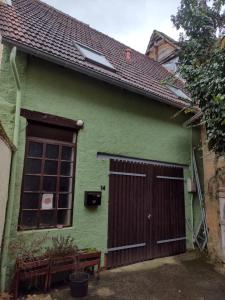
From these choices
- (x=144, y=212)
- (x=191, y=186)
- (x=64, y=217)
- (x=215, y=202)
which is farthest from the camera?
(x=191, y=186)

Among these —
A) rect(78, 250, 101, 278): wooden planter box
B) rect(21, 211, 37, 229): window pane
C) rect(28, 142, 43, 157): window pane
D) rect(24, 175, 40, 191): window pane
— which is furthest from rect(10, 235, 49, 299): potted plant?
rect(28, 142, 43, 157): window pane

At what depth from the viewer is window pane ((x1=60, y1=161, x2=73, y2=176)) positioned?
17.6 feet

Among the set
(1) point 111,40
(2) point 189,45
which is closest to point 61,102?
(2) point 189,45

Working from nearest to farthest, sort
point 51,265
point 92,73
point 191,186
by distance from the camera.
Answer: point 51,265 < point 92,73 < point 191,186

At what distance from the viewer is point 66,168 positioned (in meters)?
5.43

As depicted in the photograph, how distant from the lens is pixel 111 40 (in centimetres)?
1062

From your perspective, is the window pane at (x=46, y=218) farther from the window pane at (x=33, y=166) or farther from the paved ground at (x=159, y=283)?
the paved ground at (x=159, y=283)

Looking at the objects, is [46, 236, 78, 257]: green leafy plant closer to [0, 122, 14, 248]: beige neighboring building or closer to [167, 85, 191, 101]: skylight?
[0, 122, 14, 248]: beige neighboring building

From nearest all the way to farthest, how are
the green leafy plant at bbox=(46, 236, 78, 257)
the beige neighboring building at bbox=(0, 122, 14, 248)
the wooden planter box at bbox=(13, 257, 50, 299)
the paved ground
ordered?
the beige neighboring building at bbox=(0, 122, 14, 248)
the wooden planter box at bbox=(13, 257, 50, 299)
the paved ground
the green leafy plant at bbox=(46, 236, 78, 257)

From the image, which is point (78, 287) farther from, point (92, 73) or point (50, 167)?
point (92, 73)

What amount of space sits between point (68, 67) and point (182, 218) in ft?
16.9

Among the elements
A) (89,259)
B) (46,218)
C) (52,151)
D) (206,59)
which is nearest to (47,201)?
(46,218)

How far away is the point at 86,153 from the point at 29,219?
5.86ft

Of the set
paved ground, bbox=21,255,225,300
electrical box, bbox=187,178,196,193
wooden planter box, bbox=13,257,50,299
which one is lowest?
paved ground, bbox=21,255,225,300
